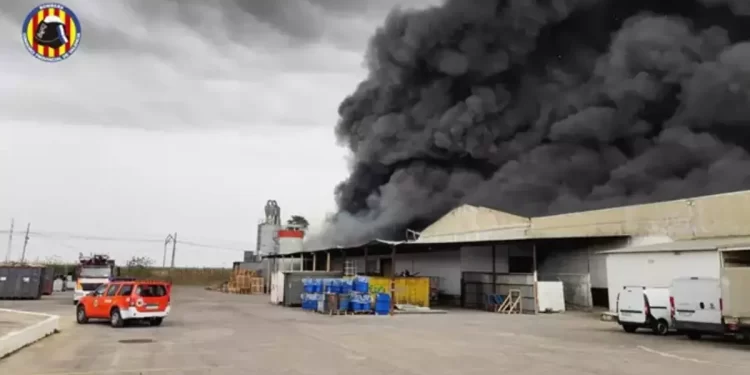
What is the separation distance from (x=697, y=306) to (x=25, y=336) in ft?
55.1

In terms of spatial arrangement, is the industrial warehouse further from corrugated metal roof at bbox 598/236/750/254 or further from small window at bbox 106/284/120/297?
small window at bbox 106/284/120/297

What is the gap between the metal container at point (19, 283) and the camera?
35281 millimetres

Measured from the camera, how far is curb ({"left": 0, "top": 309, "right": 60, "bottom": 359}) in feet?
38.2

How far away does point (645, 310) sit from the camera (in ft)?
62.5

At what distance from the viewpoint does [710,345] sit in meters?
15.7

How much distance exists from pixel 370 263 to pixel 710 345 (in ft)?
109

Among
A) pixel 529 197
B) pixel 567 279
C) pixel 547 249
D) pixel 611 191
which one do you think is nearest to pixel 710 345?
pixel 567 279

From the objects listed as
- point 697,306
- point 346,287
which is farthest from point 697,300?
point 346,287

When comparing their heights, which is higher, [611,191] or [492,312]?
[611,191]

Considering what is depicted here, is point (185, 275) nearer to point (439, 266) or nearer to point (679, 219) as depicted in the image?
point (439, 266)

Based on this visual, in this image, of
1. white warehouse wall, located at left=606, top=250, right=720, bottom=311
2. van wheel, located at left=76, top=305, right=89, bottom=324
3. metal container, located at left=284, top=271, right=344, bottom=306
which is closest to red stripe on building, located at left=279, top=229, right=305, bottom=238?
metal container, located at left=284, top=271, right=344, bottom=306

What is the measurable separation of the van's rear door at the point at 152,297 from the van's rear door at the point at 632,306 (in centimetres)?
1452

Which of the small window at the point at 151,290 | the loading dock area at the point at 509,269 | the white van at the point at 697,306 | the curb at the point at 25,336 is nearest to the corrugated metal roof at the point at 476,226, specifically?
the loading dock area at the point at 509,269

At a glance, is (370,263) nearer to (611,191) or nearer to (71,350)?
(611,191)
